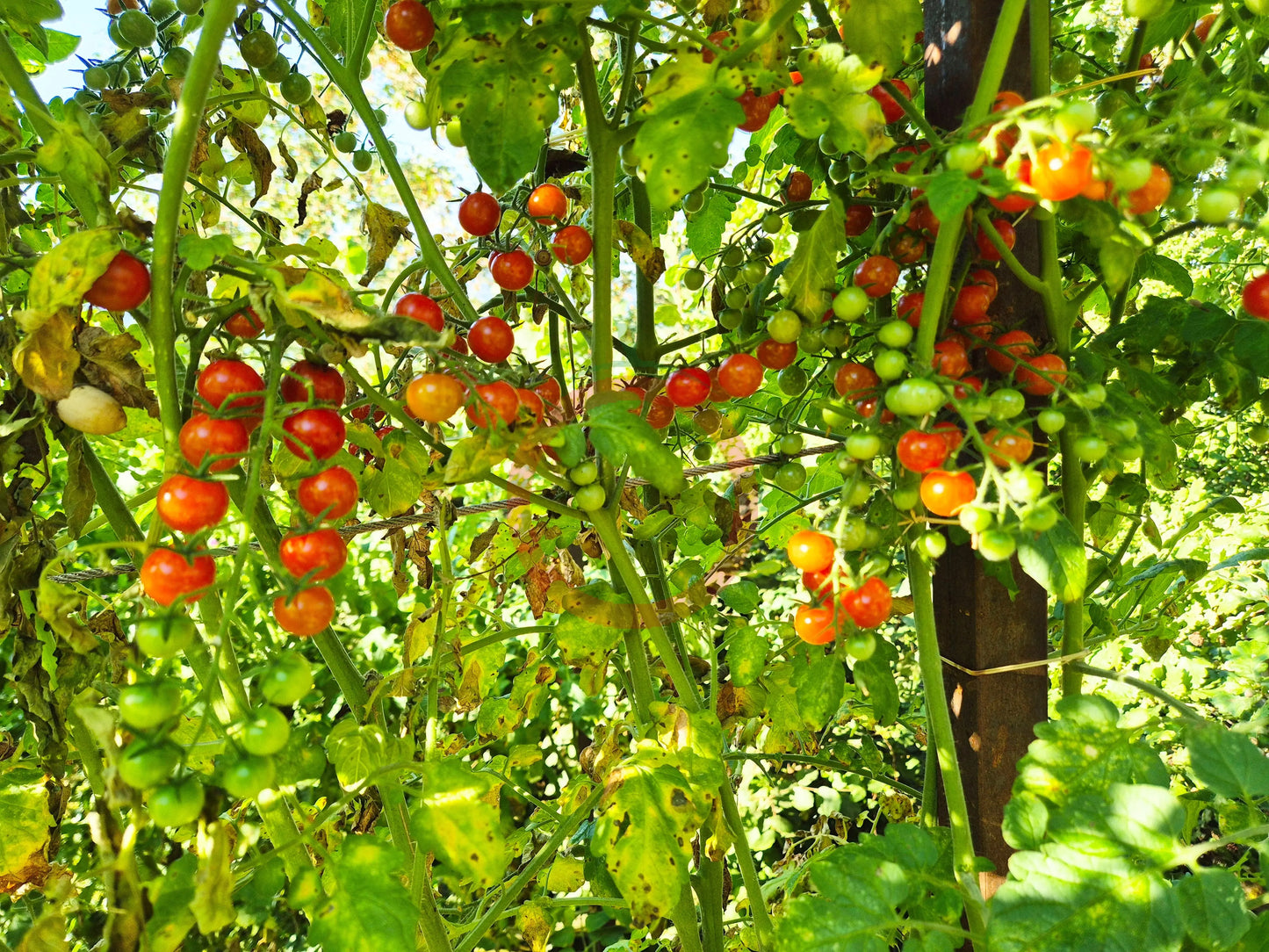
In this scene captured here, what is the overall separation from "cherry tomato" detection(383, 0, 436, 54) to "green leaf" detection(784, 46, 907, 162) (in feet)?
1.21

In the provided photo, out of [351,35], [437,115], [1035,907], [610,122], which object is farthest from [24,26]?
[1035,907]

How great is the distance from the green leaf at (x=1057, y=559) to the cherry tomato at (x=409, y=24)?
2.44 ft

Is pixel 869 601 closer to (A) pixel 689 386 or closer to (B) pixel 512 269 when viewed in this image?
(A) pixel 689 386

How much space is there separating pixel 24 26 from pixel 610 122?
2.14ft

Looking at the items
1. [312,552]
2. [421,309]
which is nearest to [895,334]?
[421,309]

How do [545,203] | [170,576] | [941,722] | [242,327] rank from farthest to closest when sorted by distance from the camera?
[545,203] < [941,722] < [242,327] < [170,576]

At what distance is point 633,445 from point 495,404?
12 cm

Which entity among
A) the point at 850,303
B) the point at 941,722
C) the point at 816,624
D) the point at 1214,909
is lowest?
the point at 1214,909

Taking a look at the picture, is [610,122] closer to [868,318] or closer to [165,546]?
[868,318]

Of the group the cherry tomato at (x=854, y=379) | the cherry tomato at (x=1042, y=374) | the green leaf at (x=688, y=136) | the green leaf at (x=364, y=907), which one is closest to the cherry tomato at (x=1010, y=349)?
the cherry tomato at (x=1042, y=374)

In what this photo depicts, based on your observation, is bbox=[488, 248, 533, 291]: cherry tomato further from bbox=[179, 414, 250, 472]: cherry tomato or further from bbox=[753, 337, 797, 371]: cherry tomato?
bbox=[179, 414, 250, 472]: cherry tomato

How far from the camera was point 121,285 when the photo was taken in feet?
2.02

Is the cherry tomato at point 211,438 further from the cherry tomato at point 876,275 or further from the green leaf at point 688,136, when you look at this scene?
the cherry tomato at point 876,275

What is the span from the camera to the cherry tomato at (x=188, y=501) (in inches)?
23.0
